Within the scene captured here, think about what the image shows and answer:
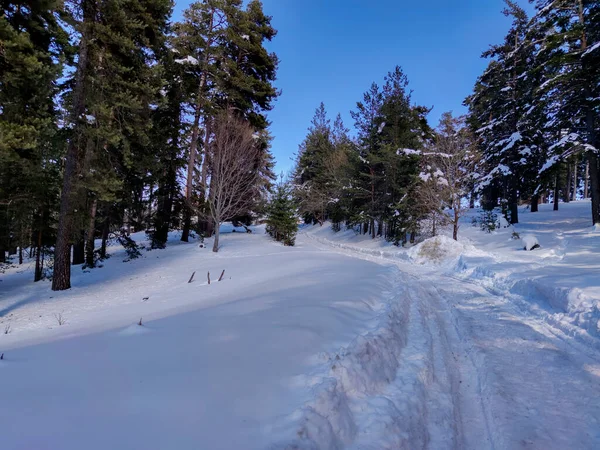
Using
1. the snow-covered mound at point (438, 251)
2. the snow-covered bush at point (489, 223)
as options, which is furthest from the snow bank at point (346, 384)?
the snow-covered bush at point (489, 223)

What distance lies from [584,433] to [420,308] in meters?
3.92

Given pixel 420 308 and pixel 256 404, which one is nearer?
pixel 256 404

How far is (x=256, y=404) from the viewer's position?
104 inches

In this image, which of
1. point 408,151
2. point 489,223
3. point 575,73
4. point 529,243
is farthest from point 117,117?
point 489,223

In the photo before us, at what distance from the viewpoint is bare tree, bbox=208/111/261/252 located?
16.6 meters

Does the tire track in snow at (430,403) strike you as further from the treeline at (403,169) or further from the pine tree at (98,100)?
the treeline at (403,169)

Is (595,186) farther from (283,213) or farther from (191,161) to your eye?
(191,161)

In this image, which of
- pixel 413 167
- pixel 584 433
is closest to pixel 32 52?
pixel 584 433

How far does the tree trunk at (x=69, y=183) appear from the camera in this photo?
402 inches

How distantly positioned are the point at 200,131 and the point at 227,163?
4687mm

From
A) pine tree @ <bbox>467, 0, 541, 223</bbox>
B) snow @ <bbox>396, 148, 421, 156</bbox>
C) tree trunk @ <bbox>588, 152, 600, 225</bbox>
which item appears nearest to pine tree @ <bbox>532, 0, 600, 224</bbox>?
tree trunk @ <bbox>588, 152, 600, 225</bbox>

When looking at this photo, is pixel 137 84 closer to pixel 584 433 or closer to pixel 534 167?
pixel 584 433

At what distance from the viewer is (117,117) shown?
11586 mm

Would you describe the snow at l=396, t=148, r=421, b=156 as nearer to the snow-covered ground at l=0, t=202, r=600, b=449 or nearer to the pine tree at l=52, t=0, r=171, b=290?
the snow-covered ground at l=0, t=202, r=600, b=449
